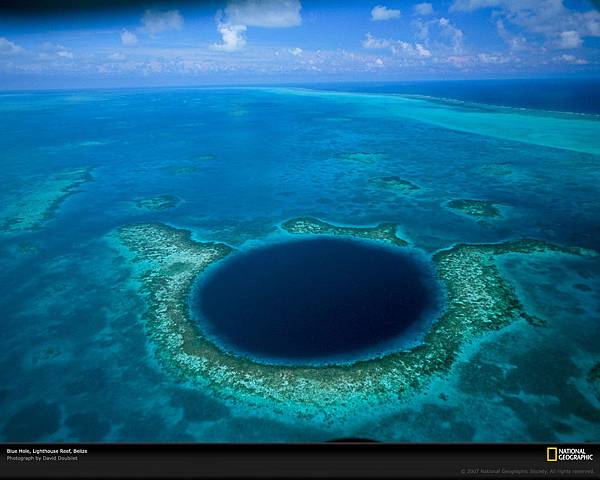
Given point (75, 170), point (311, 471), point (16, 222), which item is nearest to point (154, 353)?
point (311, 471)

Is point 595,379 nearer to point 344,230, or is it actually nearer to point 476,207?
point 344,230

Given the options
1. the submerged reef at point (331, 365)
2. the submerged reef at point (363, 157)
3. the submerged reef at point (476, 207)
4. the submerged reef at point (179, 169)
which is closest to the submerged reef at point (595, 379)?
the submerged reef at point (331, 365)

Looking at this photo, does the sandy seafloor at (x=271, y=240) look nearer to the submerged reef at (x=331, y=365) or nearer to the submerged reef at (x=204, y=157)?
the submerged reef at (x=204, y=157)

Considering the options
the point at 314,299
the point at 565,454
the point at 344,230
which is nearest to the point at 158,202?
the point at 344,230

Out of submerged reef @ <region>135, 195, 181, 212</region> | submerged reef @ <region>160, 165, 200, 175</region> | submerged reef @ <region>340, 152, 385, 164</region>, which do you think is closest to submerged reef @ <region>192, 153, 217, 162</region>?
submerged reef @ <region>160, 165, 200, 175</region>

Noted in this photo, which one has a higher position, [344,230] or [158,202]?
[344,230]

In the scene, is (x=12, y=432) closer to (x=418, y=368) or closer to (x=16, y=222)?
(x=418, y=368)

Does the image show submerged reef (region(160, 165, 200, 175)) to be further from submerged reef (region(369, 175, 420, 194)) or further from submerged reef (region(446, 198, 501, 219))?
submerged reef (region(446, 198, 501, 219))
